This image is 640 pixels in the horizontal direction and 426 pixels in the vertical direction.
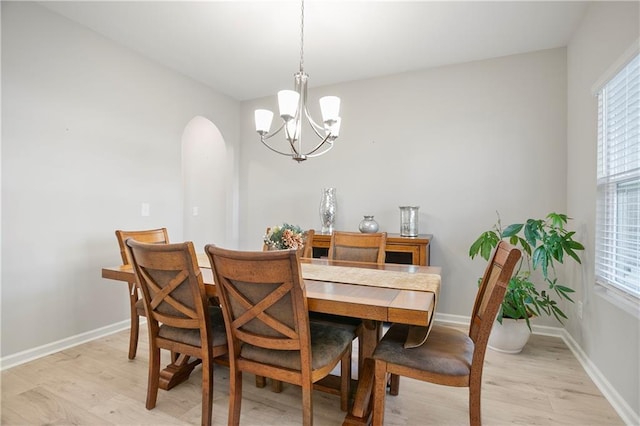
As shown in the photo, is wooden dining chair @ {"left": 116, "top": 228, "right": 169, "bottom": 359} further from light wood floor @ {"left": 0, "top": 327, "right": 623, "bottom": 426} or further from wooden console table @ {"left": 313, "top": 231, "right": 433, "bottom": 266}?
wooden console table @ {"left": 313, "top": 231, "right": 433, "bottom": 266}

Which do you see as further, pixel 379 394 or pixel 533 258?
pixel 533 258

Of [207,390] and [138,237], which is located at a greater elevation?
[138,237]

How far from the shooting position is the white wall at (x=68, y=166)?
2301 millimetres

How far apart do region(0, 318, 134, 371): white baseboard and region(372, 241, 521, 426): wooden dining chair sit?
2.57 metres

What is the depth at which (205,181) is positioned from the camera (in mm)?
4527

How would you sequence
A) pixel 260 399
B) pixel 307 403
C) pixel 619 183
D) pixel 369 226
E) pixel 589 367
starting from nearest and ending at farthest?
pixel 307 403
pixel 260 399
pixel 619 183
pixel 589 367
pixel 369 226

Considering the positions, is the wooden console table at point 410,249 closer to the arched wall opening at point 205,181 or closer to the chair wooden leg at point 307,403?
the chair wooden leg at point 307,403

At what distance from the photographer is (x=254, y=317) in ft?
4.61

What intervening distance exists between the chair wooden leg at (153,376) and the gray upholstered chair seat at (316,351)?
0.59 meters

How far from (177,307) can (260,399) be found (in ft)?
2.58

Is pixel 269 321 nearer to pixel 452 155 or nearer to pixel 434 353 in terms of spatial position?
pixel 434 353

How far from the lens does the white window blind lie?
71.3 inches

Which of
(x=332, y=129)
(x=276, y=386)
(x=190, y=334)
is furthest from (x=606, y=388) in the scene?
(x=190, y=334)

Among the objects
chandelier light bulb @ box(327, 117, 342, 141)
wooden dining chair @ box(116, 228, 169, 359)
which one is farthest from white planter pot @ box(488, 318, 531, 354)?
wooden dining chair @ box(116, 228, 169, 359)
